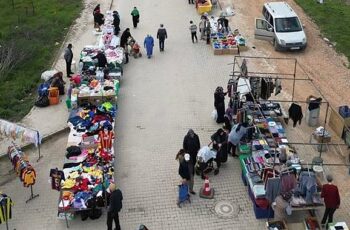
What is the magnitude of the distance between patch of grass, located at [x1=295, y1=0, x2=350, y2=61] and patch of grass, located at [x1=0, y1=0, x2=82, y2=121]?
13.3 metres

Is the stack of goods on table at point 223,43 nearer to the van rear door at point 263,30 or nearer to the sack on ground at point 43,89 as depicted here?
the van rear door at point 263,30

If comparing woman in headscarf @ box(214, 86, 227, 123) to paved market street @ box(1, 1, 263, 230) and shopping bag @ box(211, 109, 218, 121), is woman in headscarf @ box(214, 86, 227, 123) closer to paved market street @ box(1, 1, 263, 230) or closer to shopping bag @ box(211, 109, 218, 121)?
shopping bag @ box(211, 109, 218, 121)

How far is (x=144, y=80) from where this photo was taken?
82.7ft

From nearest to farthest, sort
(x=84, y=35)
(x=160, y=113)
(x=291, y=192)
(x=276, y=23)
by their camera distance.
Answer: (x=291, y=192) → (x=160, y=113) → (x=276, y=23) → (x=84, y=35)

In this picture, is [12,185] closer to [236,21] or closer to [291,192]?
[291,192]

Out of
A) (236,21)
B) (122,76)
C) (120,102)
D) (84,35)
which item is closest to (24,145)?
(120,102)

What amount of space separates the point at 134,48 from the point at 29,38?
18.8ft

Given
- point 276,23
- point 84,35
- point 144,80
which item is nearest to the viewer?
point 144,80

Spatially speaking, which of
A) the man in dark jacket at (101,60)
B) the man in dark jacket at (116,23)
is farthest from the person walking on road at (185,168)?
the man in dark jacket at (116,23)

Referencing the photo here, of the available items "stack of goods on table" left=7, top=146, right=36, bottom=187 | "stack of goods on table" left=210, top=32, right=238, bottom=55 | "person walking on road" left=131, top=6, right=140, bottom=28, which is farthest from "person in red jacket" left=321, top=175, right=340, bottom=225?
"person walking on road" left=131, top=6, right=140, bottom=28

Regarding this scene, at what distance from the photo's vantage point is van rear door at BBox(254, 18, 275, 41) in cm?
2831

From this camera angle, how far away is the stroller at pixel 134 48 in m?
27.2

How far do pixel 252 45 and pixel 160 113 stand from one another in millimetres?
8097

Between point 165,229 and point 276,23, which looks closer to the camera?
point 165,229
